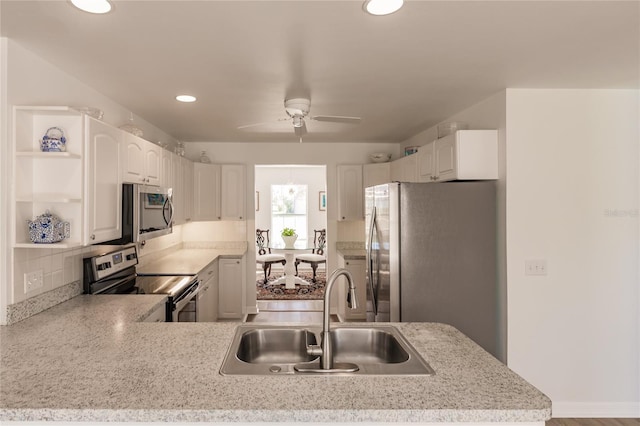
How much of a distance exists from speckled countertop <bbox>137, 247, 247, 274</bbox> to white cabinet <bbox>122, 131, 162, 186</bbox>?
0.82 meters

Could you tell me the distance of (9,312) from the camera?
6.51 ft

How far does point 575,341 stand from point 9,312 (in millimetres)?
3600

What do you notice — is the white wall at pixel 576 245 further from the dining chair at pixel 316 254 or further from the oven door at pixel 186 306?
the dining chair at pixel 316 254

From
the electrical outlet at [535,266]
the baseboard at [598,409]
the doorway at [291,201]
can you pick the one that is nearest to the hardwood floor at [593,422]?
the baseboard at [598,409]

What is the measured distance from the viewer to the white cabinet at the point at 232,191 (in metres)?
5.11

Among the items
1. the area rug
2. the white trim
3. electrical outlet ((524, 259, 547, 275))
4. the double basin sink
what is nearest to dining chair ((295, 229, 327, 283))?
the area rug

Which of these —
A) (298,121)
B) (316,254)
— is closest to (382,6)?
(298,121)

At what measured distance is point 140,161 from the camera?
3.02m

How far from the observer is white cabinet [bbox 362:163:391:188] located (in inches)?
199

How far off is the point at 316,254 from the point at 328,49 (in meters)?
6.17

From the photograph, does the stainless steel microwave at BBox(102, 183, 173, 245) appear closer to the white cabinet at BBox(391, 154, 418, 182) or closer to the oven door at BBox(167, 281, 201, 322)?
the oven door at BBox(167, 281, 201, 322)

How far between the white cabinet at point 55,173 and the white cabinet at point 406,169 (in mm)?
2964

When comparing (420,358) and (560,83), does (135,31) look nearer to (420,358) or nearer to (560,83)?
(420,358)

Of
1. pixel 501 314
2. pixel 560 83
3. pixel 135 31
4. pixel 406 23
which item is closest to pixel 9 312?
pixel 135 31
